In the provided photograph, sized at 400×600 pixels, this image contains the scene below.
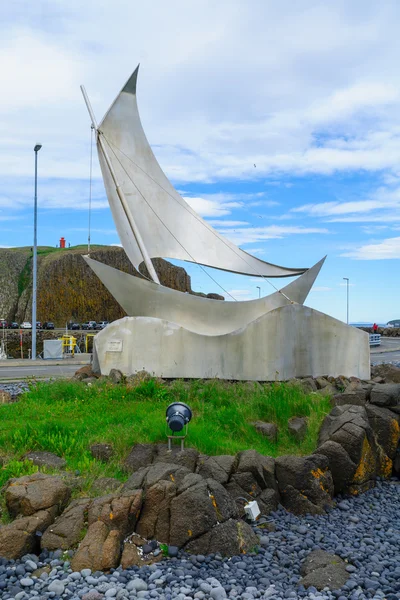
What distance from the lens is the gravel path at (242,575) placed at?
5.00m

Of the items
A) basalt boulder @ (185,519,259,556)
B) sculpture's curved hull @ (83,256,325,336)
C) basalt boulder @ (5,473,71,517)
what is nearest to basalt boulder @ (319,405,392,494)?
basalt boulder @ (185,519,259,556)

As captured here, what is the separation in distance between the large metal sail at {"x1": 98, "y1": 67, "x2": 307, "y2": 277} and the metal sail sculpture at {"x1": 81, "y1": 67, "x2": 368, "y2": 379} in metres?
0.03

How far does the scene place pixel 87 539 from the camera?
215 inches

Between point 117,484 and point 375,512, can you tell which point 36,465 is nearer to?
point 117,484

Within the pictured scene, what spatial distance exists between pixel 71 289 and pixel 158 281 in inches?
2155

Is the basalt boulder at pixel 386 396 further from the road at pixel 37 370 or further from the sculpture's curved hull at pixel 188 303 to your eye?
the road at pixel 37 370

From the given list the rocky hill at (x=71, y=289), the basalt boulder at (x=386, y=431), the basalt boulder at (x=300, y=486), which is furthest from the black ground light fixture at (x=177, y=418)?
the rocky hill at (x=71, y=289)

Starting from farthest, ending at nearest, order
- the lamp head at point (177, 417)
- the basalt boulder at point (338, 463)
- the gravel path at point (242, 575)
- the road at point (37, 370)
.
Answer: the road at point (37, 370), the basalt boulder at point (338, 463), the lamp head at point (177, 417), the gravel path at point (242, 575)

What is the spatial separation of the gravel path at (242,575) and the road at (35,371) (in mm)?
11012

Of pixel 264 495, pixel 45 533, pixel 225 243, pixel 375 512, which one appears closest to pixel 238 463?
pixel 264 495

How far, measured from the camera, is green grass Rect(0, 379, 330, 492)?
794 centimetres

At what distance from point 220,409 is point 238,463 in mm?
3159

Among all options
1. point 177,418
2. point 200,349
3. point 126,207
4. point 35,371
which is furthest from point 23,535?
point 35,371

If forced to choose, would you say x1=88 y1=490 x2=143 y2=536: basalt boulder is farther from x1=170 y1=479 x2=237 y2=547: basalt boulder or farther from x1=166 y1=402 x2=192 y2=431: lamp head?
x1=166 y1=402 x2=192 y2=431: lamp head
